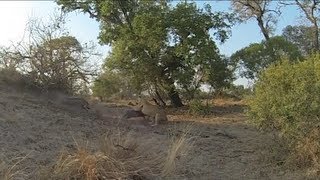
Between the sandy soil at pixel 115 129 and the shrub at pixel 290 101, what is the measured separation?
0.62m

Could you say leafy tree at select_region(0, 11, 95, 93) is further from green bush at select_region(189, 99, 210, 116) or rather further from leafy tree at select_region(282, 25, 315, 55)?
leafy tree at select_region(282, 25, 315, 55)

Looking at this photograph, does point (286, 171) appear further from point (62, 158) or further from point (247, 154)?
point (62, 158)

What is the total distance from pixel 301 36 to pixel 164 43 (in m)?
12.6

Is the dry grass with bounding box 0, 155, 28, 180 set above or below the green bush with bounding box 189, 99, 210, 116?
below

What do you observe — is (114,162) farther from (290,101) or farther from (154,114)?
(154,114)

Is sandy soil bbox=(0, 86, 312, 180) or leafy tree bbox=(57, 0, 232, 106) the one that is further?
leafy tree bbox=(57, 0, 232, 106)

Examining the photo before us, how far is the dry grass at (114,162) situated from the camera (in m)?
6.05

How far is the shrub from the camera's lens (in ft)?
25.4

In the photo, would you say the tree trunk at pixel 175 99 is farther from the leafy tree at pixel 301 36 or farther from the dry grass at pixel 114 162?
the dry grass at pixel 114 162

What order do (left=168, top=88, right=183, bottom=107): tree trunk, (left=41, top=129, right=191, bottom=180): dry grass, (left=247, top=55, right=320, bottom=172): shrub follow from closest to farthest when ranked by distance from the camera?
Answer: (left=41, top=129, right=191, bottom=180): dry grass → (left=247, top=55, right=320, bottom=172): shrub → (left=168, top=88, right=183, bottom=107): tree trunk

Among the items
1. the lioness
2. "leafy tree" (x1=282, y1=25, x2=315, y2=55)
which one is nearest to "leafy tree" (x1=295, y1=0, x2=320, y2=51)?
"leafy tree" (x1=282, y1=25, x2=315, y2=55)

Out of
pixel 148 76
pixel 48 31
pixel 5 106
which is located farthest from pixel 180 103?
pixel 5 106

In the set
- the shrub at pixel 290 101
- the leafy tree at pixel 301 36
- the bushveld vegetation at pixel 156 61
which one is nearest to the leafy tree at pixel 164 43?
the bushveld vegetation at pixel 156 61

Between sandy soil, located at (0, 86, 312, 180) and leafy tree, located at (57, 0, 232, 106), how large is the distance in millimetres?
1534
